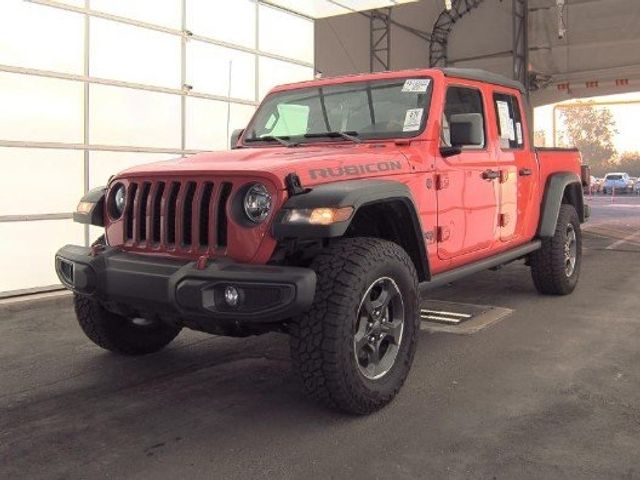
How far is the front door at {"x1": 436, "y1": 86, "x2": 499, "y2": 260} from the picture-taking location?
14.2ft

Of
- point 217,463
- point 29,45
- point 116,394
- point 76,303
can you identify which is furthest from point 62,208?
point 217,463

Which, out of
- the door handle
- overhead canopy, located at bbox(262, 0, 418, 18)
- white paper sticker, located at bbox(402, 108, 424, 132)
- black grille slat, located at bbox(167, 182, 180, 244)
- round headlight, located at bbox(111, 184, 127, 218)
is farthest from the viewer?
overhead canopy, located at bbox(262, 0, 418, 18)

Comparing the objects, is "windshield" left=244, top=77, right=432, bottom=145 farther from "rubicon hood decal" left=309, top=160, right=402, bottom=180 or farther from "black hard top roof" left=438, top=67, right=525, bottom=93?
"rubicon hood decal" left=309, top=160, right=402, bottom=180

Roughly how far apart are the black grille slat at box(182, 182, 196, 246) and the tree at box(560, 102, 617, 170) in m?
102

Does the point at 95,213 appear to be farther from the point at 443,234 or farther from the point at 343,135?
the point at 443,234

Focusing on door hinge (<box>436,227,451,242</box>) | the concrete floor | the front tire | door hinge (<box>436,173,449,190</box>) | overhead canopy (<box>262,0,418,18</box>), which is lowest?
the concrete floor

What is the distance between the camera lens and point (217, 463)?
2.97 m

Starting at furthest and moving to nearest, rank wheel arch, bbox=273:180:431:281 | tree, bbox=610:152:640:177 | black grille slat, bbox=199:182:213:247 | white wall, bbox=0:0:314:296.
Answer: tree, bbox=610:152:640:177 < white wall, bbox=0:0:314:296 < black grille slat, bbox=199:182:213:247 < wheel arch, bbox=273:180:431:281

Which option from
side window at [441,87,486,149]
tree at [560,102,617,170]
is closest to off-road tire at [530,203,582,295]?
side window at [441,87,486,149]

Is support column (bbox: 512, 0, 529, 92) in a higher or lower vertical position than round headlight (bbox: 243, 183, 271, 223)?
higher

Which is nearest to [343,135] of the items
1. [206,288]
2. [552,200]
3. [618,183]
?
[206,288]

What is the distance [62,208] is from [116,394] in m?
4.11

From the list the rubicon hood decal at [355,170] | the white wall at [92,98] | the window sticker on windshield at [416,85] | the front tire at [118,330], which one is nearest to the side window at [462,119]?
the window sticker on windshield at [416,85]

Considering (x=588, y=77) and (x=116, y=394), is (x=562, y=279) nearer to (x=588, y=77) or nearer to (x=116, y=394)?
(x=116, y=394)
